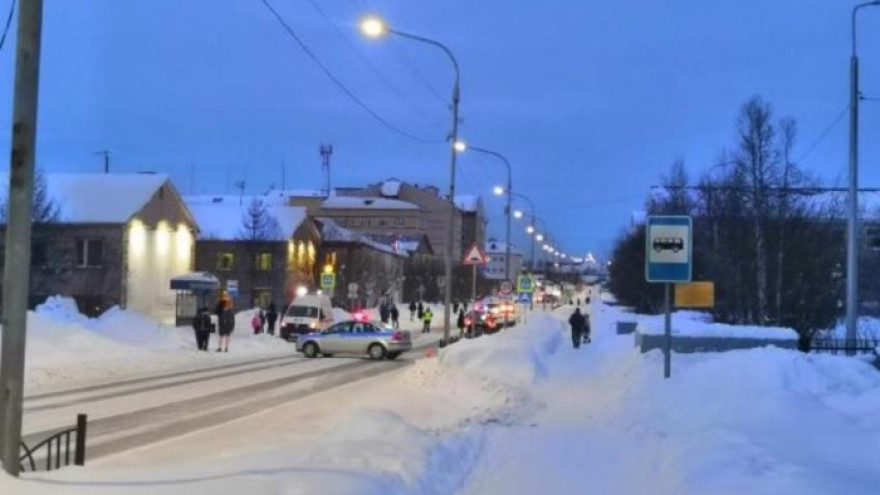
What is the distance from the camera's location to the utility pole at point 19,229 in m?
7.69

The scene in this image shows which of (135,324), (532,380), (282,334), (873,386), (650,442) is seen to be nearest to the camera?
(650,442)

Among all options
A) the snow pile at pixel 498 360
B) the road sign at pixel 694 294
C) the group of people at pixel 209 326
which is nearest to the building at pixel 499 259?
the group of people at pixel 209 326

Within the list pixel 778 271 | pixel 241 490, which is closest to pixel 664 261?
pixel 241 490

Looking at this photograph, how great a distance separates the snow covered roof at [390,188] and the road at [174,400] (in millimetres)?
122045

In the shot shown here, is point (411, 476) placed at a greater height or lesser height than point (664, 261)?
lesser

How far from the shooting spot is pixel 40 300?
5797 cm

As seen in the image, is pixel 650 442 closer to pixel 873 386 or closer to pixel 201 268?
pixel 873 386

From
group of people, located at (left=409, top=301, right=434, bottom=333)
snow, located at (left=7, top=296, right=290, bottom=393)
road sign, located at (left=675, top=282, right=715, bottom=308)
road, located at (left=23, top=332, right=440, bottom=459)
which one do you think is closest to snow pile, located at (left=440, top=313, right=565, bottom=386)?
road, located at (left=23, top=332, right=440, bottom=459)

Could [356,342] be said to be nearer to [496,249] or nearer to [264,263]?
[264,263]

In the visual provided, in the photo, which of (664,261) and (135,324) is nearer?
(664,261)

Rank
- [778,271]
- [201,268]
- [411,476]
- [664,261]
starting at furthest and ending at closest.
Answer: [201,268] → [778,271] → [664,261] → [411,476]

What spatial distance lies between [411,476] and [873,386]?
8.66 m

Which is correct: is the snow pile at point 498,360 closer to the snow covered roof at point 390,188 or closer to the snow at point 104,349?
the snow at point 104,349

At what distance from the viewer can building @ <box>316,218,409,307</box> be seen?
3479 inches
